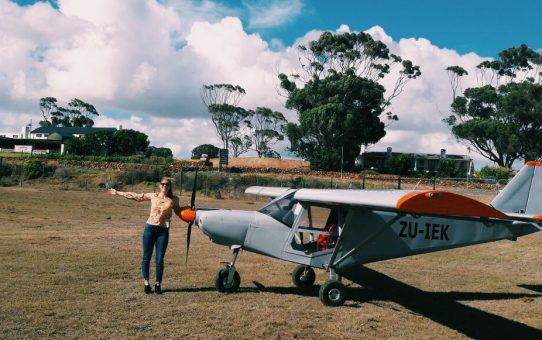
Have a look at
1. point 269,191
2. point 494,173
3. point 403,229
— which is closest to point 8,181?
→ point 269,191

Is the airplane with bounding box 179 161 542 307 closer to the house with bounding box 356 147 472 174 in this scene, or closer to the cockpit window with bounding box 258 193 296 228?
the cockpit window with bounding box 258 193 296 228

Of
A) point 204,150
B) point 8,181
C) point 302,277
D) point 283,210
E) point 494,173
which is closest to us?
point 283,210

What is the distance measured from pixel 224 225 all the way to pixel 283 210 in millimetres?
1164

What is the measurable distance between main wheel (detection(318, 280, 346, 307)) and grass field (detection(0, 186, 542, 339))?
0.23m

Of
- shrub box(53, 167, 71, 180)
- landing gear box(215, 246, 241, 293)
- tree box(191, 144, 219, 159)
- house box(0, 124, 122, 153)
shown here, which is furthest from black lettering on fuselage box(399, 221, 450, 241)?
tree box(191, 144, 219, 159)

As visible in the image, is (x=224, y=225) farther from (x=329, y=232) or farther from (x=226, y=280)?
(x=329, y=232)

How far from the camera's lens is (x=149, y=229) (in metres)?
8.73

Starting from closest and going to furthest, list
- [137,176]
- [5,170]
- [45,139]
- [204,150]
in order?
[137,176] < [5,170] < [45,139] < [204,150]

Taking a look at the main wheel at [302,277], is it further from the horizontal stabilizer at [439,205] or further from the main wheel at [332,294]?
the horizontal stabilizer at [439,205]

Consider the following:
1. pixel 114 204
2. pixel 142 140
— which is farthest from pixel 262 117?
pixel 114 204

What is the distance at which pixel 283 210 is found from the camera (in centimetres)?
932

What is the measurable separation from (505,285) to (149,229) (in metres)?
7.79

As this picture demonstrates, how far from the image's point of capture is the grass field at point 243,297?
7176mm

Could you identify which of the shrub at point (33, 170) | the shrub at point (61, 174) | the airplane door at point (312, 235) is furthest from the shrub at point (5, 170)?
the airplane door at point (312, 235)
